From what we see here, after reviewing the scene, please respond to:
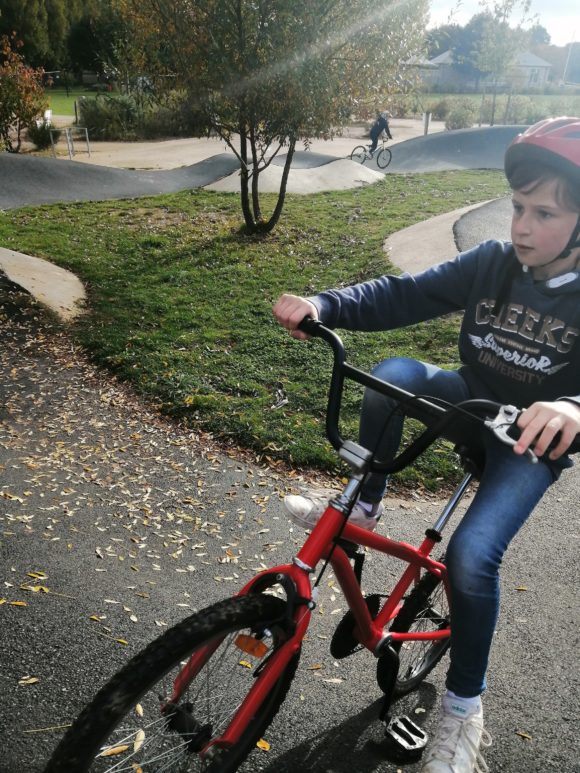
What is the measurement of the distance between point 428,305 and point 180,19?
343 inches

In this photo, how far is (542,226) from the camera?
91.4 inches

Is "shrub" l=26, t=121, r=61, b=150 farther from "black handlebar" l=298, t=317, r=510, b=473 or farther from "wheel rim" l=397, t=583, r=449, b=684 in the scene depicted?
"black handlebar" l=298, t=317, r=510, b=473

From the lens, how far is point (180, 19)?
962 cm

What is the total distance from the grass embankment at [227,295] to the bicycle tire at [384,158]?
5.69 metres

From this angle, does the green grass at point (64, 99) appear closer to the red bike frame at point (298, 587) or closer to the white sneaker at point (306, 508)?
the white sneaker at point (306, 508)

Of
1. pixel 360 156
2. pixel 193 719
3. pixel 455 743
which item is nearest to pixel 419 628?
pixel 455 743

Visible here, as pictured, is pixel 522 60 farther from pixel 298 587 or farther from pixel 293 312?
pixel 298 587

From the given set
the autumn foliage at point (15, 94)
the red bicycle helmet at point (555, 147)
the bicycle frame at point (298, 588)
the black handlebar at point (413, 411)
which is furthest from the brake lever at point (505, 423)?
the autumn foliage at point (15, 94)

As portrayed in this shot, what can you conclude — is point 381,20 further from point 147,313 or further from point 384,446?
point 384,446

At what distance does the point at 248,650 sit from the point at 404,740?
1.07 meters

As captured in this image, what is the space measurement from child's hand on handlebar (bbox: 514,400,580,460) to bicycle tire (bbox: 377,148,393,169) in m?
20.3

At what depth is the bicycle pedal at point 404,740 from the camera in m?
2.62

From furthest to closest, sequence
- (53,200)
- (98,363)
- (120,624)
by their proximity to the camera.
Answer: (53,200), (98,363), (120,624)

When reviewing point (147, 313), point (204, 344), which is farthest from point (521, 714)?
point (147, 313)
